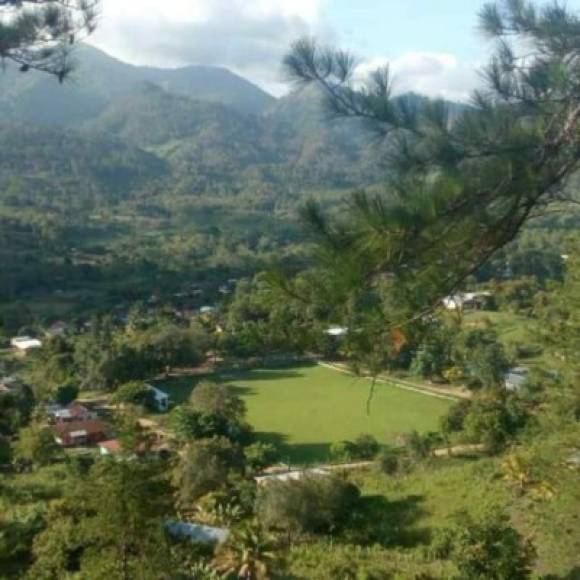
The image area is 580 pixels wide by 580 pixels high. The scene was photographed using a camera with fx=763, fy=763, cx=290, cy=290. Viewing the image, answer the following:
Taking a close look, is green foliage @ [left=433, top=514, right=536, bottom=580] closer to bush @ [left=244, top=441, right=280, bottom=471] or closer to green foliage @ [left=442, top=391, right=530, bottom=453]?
bush @ [left=244, top=441, right=280, bottom=471]

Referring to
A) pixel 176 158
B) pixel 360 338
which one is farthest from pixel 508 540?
pixel 176 158

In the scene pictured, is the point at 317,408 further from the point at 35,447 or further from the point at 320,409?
the point at 35,447

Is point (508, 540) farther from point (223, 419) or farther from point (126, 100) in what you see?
point (126, 100)

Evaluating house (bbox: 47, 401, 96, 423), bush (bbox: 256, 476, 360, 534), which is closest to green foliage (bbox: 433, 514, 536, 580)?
bush (bbox: 256, 476, 360, 534)

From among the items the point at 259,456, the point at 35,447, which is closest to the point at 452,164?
the point at 259,456

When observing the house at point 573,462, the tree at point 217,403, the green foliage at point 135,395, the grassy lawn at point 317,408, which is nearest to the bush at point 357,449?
the grassy lawn at point 317,408

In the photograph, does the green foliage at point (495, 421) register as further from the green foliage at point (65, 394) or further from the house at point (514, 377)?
the green foliage at point (65, 394)
